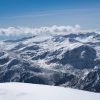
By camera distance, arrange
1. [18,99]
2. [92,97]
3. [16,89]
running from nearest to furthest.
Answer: [18,99], [92,97], [16,89]

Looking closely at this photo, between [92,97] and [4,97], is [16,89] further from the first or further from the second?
[92,97]

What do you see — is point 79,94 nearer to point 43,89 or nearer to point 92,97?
point 92,97

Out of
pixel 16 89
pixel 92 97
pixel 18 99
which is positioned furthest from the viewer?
pixel 16 89

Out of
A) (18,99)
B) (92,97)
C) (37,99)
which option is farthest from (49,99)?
(92,97)

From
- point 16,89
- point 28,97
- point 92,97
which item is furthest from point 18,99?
point 92,97

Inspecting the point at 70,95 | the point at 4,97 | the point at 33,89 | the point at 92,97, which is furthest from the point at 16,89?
the point at 92,97

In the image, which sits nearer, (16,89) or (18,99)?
(18,99)

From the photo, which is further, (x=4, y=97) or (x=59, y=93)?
(x=59, y=93)

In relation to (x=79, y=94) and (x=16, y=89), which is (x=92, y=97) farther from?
(x=16, y=89)
